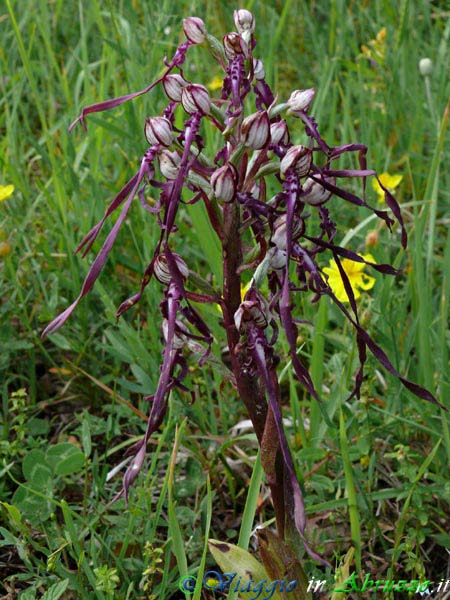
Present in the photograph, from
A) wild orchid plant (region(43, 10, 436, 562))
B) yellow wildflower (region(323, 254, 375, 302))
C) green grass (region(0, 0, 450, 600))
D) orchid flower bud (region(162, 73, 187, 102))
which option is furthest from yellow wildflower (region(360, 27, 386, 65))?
orchid flower bud (region(162, 73, 187, 102))

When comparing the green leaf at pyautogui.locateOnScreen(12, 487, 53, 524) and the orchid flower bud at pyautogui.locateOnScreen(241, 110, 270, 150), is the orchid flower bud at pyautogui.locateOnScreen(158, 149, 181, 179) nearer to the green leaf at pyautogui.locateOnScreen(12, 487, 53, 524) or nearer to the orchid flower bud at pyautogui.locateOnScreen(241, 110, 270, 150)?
the orchid flower bud at pyautogui.locateOnScreen(241, 110, 270, 150)

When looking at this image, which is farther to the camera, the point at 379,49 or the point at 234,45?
the point at 379,49

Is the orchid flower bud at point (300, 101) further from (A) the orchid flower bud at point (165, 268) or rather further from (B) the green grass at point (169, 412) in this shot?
(B) the green grass at point (169, 412)

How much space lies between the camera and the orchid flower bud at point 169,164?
1.08 m

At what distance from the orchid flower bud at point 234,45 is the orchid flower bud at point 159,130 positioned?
0.14 meters

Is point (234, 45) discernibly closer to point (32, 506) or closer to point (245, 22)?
point (245, 22)

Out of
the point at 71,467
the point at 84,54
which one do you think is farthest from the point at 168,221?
the point at 84,54

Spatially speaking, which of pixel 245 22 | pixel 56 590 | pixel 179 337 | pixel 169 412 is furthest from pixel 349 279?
pixel 56 590

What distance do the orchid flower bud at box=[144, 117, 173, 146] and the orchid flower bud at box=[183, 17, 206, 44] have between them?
0.15m

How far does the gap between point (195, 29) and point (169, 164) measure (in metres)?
0.21

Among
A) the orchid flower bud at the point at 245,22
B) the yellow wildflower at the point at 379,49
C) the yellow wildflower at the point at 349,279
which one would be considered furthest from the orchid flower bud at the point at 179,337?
the yellow wildflower at the point at 379,49

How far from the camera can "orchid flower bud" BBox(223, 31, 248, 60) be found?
108 centimetres

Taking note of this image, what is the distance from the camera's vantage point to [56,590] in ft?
4.36

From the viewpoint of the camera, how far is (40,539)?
1580 mm
